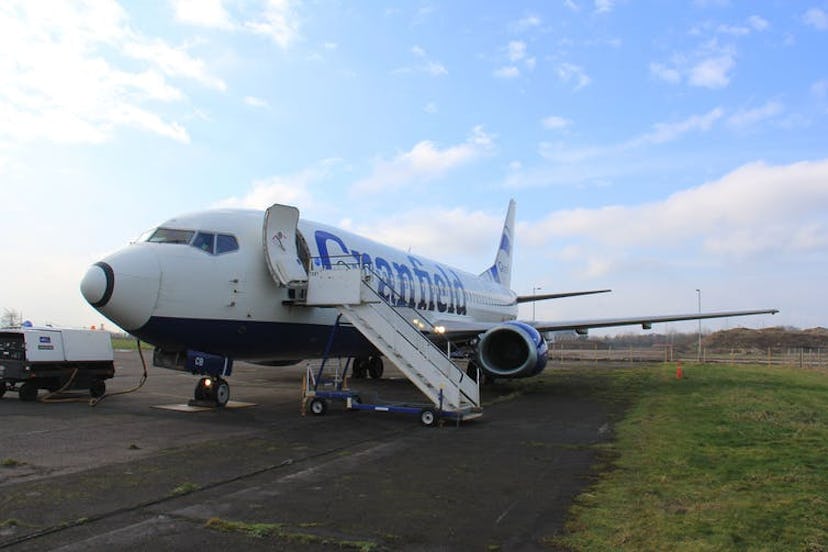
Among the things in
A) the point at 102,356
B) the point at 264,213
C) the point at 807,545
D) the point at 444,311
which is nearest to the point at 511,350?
the point at 444,311

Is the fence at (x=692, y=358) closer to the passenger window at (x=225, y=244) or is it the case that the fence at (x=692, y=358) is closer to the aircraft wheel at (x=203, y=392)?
the aircraft wheel at (x=203, y=392)

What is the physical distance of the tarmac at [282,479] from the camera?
178 inches

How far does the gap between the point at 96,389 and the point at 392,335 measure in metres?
7.30

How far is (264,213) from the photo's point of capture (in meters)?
13.0

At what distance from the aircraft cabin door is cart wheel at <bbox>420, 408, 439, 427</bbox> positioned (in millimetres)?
3786

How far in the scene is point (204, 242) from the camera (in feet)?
37.7

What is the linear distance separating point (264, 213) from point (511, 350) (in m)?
8.20

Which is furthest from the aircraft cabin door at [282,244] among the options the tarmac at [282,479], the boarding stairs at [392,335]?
the tarmac at [282,479]

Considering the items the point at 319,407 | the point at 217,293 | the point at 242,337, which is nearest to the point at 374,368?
the point at 319,407

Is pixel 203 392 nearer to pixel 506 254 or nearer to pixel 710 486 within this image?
pixel 710 486

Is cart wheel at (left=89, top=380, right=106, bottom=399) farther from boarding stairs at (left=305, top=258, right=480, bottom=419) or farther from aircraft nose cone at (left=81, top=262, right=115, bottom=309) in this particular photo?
boarding stairs at (left=305, top=258, right=480, bottom=419)

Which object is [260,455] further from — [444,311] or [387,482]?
[444,311]

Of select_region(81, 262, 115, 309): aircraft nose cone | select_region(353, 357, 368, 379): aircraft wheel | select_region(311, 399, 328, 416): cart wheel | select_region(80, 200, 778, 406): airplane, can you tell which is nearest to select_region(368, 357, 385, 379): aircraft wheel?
select_region(353, 357, 368, 379): aircraft wheel

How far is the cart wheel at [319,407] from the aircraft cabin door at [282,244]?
7.94 feet
